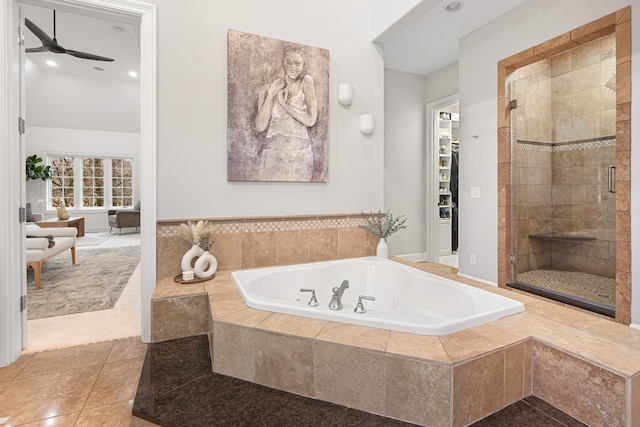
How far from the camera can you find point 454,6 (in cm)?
293

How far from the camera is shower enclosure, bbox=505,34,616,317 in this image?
3.04 metres

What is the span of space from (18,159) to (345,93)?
7.33 ft

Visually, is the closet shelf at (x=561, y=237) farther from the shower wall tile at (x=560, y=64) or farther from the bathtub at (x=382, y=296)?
the bathtub at (x=382, y=296)

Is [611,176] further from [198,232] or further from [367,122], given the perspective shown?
[198,232]

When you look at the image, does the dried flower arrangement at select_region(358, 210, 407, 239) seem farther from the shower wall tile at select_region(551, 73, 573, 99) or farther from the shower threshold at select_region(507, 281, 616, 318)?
the shower wall tile at select_region(551, 73, 573, 99)

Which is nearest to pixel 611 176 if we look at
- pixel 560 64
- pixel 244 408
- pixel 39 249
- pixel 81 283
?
pixel 560 64

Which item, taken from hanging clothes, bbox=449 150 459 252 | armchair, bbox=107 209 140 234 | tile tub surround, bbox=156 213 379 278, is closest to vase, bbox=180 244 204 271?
tile tub surround, bbox=156 213 379 278

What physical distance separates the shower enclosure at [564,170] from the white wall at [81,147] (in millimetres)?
8375

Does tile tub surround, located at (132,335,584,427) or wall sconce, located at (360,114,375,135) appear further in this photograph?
wall sconce, located at (360,114,375,135)

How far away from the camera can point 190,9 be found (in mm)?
2246

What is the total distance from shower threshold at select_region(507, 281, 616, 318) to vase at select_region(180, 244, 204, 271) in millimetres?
2802

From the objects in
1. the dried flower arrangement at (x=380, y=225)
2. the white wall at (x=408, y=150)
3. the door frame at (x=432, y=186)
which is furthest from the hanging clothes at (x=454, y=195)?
the dried flower arrangement at (x=380, y=225)

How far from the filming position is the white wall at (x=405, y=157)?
450 cm

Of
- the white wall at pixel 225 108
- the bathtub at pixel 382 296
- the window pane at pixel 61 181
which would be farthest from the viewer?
the window pane at pixel 61 181
